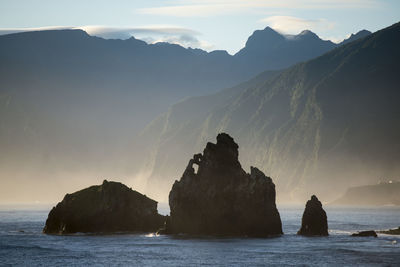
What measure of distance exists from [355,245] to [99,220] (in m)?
49.2

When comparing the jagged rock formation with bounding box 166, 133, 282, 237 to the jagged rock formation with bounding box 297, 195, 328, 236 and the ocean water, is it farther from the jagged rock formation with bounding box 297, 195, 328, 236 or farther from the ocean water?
the jagged rock formation with bounding box 297, 195, 328, 236

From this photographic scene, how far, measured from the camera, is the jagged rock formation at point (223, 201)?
12200 cm

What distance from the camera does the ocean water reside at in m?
96.6

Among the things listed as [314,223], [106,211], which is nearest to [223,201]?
[314,223]

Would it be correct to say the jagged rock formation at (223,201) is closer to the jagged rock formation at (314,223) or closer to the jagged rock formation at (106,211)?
the jagged rock formation at (314,223)

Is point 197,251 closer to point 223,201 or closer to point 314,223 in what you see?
point 223,201

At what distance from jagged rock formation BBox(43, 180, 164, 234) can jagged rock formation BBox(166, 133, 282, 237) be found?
40.6 ft

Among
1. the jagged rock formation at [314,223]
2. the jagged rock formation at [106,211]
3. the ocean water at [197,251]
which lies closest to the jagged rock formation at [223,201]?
the ocean water at [197,251]

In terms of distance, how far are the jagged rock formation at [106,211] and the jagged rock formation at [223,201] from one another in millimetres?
12376

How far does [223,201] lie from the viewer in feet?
403

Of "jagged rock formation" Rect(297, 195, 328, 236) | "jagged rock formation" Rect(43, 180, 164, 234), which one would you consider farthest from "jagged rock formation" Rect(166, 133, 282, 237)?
"jagged rock formation" Rect(43, 180, 164, 234)

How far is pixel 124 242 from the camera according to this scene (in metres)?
122

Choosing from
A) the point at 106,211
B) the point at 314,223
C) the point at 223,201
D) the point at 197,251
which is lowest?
the point at 197,251

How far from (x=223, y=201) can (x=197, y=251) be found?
744 inches
